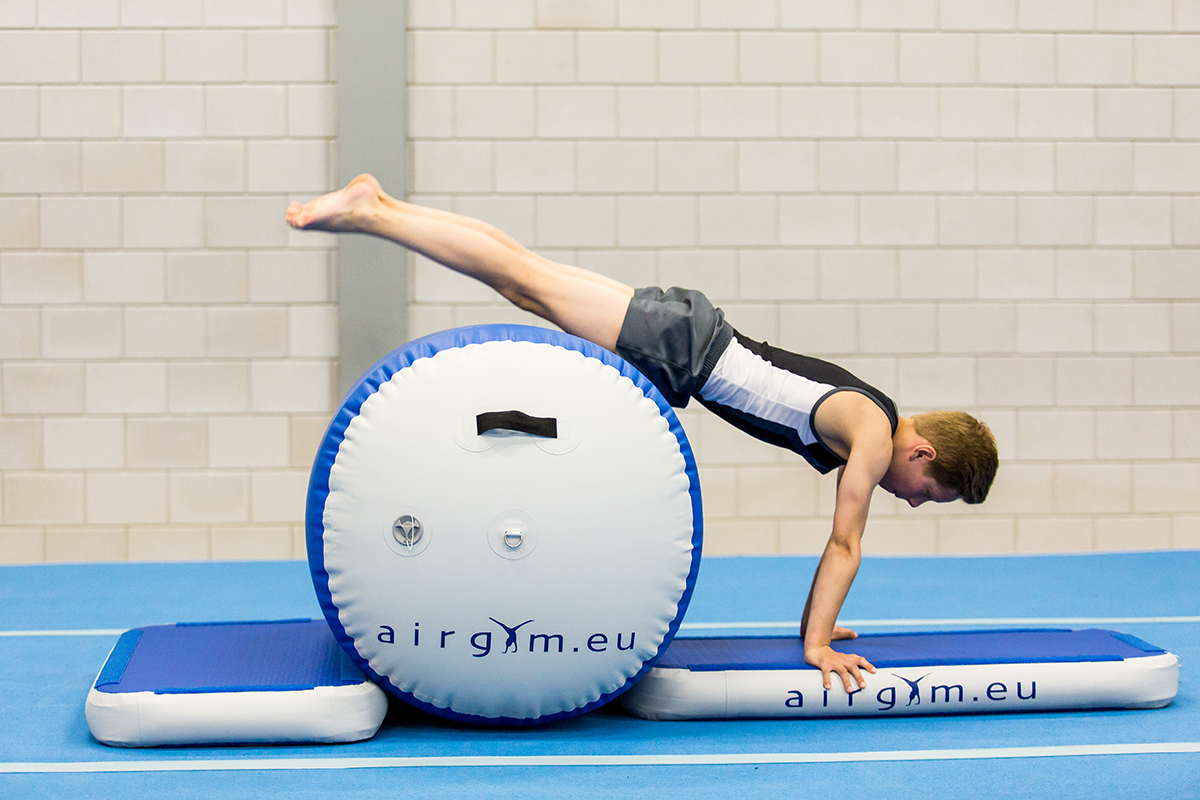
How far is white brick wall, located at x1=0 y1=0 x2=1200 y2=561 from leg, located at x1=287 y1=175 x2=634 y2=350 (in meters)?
1.99

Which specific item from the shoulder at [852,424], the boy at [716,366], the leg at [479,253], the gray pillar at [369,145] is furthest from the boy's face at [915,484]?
the gray pillar at [369,145]

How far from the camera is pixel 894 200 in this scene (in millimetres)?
4918

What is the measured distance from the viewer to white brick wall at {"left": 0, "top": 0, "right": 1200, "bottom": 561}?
477cm

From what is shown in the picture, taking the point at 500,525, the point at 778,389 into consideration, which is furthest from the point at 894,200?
the point at 500,525

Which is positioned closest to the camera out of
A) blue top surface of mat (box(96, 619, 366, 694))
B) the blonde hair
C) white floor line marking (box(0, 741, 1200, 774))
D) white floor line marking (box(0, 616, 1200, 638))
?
white floor line marking (box(0, 741, 1200, 774))

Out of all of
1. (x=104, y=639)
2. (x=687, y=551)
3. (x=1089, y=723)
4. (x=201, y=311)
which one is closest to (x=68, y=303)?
(x=201, y=311)

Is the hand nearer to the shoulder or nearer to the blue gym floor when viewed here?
the blue gym floor

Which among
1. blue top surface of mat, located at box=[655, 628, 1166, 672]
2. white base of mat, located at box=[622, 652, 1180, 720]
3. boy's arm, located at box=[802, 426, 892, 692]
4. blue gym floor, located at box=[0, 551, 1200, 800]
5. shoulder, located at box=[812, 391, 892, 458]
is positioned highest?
shoulder, located at box=[812, 391, 892, 458]

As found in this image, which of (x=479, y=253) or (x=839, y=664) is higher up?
(x=479, y=253)

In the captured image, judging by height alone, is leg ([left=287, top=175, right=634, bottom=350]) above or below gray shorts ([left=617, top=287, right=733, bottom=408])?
above

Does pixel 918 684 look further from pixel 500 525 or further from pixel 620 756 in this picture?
pixel 500 525

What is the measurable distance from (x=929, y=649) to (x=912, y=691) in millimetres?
224

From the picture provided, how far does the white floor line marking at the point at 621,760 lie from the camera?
Answer: 212 centimetres

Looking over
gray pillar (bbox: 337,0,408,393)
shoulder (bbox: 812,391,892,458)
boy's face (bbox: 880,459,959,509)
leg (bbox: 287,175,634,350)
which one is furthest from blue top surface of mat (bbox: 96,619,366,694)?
gray pillar (bbox: 337,0,408,393)
